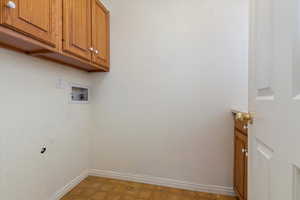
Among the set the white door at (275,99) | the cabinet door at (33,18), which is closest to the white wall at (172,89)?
the cabinet door at (33,18)

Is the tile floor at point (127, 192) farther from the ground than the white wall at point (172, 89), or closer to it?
closer to it

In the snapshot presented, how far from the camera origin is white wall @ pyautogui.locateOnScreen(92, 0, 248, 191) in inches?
74.1

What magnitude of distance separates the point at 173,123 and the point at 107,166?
1.09 m

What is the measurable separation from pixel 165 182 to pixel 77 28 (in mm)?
1971

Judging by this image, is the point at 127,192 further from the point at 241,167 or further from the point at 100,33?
the point at 100,33

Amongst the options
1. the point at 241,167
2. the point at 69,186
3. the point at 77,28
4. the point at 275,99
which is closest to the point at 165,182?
the point at 241,167

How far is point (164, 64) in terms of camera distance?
6.72 feet

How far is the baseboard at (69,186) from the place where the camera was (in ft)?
5.80

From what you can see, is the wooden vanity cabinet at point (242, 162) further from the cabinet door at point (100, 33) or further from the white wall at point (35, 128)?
the white wall at point (35, 128)

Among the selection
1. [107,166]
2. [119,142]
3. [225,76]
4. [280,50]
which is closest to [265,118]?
[280,50]

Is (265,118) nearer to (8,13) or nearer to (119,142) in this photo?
(8,13)

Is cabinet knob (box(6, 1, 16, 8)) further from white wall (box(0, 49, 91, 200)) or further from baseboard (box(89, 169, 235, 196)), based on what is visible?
baseboard (box(89, 169, 235, 196))

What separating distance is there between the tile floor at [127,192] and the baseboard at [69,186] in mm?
40

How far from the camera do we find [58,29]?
134 cm
